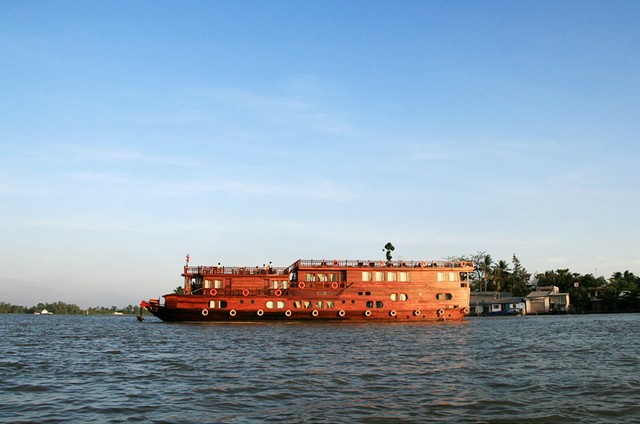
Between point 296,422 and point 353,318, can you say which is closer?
point 296,422

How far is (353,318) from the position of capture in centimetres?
4869

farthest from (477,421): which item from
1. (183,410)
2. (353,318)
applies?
(353,318)

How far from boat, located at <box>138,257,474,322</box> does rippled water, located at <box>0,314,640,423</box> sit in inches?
769

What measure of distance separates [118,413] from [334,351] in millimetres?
13743

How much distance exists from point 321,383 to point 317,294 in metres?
32.6

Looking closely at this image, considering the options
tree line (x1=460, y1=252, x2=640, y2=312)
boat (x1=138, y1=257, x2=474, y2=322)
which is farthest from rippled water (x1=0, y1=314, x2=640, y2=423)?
tree line (x1=460, y1=252, x2=640, y2=312)

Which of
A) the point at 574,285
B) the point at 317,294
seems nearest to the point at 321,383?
the point at 317,294

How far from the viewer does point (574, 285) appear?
100688 millimetres

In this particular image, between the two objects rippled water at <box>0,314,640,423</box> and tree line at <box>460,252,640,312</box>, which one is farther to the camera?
tree line at <box>460,252,640,312</box>

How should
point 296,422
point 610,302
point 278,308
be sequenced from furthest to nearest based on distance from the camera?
point 610,302, point 278,308, point 296,422

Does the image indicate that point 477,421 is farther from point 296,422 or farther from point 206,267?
point 206,267

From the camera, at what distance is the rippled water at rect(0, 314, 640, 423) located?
484 inches

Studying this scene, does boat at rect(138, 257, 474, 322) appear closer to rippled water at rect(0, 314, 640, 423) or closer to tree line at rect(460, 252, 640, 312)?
rippled water at rect(0, 314, 640, 423)

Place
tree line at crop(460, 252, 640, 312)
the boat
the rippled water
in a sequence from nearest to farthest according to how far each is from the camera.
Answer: the rippled water
the boat
tree line at crop(460, 252, 640, 312)
